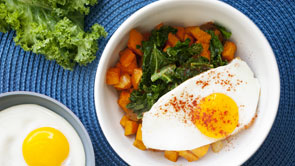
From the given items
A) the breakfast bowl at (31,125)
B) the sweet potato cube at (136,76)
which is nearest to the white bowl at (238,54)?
the sweet potato cube at (136,76)

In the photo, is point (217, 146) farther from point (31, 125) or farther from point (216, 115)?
point (31, 125)

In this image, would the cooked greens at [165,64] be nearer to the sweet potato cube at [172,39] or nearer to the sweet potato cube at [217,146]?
the sweet potato cube at [172,39]

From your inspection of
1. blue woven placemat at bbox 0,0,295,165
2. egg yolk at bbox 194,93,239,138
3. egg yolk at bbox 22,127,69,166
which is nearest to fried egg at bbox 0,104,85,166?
egg yolk at bbox 22,127,69,166

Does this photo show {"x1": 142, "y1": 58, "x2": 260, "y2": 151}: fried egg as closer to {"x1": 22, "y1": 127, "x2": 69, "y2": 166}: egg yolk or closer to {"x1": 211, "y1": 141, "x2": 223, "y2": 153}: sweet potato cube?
{"x1": 211, "y1": 141, "x2": 223, "y2": 153}: sweet potato cube

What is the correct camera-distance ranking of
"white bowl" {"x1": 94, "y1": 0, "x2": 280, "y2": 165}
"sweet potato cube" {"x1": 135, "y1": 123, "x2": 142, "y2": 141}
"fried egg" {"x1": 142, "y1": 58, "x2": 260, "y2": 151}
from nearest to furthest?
"white bowl" {"x1": 94, "y1": 0, "x2": 280, "y2": 165} → "fried egg" {"x1": 142, "y1": 58, "x2": 260, "y2": 151} → "sweet potato cube" {"x1": 135, "y1": 123, "x2": 142, "y2": 141}


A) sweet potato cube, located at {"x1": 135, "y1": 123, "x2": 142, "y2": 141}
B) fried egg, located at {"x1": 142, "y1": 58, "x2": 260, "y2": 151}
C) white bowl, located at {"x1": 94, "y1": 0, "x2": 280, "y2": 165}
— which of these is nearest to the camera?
white bowl, located at {"x1": 94, "y1": 0, "x2": 280, "y2": 165}

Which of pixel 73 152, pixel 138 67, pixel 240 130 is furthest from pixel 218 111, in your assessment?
pixel 73 152

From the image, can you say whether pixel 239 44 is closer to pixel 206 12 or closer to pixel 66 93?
pixel 206 12
